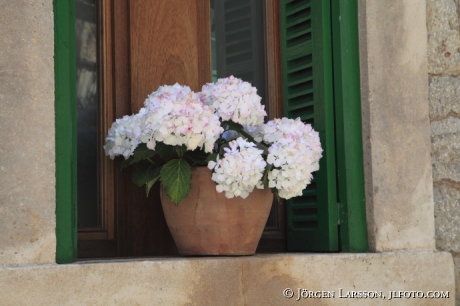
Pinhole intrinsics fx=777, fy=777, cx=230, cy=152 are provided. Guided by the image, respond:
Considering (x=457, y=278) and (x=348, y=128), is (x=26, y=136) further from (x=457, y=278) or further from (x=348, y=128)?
(x=457, y=278)

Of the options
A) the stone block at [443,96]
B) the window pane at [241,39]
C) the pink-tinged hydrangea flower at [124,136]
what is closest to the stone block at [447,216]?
the stone block at [443,96]

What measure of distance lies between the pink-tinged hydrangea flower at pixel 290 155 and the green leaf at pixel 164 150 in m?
0.35

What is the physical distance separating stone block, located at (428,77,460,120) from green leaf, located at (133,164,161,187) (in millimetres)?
1290

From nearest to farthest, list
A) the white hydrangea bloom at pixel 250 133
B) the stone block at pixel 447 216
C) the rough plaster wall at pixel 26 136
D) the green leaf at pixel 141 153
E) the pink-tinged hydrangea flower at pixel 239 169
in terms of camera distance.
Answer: the rough plaster wall at pixel 26 136
the pink-tinged hydrangea flower at pixel 239 169
the green leaf at pixel 141 153
the white hydrangea bloom at pixel 250 133
the stone block at pixel 447 216

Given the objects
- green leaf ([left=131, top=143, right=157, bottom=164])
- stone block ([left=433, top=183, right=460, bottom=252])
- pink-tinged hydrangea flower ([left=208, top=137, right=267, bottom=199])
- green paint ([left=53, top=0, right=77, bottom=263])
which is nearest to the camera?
green paint ([left=53, top=0, right=77, bottom=263])

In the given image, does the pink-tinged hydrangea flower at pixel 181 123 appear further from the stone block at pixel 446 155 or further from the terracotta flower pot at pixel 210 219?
the stone block at pixel 446 155

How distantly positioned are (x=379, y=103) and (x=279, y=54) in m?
0.52

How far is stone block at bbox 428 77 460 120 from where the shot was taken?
3.37m

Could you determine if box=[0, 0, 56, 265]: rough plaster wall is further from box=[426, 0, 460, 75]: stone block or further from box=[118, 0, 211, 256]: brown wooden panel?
box=[426, 0, 460, 75]: stone block

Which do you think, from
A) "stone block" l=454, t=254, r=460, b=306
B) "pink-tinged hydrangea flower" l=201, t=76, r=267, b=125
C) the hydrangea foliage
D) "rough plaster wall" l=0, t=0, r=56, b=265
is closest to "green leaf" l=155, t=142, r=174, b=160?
the hydrangea foliage

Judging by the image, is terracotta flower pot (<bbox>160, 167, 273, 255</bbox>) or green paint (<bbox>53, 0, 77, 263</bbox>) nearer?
green paint (<bbox>53, 0, 77, 263</bbox>)

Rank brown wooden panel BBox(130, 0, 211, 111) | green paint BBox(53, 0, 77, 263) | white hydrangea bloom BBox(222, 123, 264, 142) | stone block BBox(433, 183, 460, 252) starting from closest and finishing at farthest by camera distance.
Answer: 1. green paint BBox(53, 0, 77, 263)
2. white hydrangea bloom BBox(222, 123, 264, 142)
3. brown wooden panel BBox(130, 0, 211, 111)
4. stone block BBox(433, 183, 460, 252)

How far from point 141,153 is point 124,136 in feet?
0.34

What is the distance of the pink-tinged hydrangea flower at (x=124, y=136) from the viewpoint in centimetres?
278
